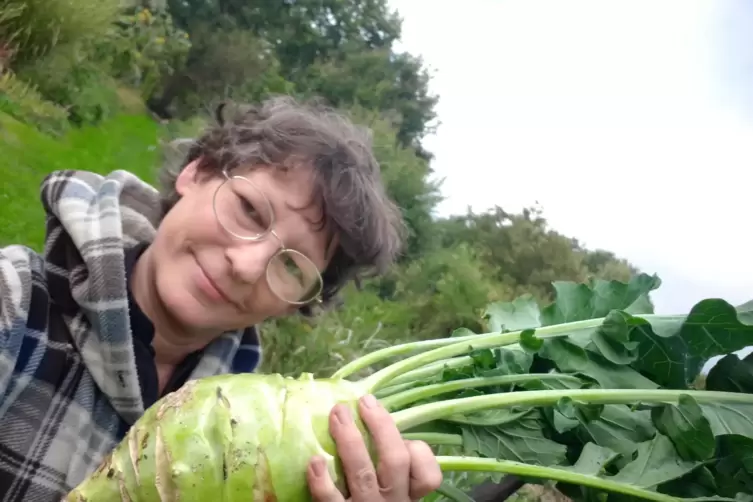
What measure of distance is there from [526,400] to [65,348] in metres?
0.89

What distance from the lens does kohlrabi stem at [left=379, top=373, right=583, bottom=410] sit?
116 cm

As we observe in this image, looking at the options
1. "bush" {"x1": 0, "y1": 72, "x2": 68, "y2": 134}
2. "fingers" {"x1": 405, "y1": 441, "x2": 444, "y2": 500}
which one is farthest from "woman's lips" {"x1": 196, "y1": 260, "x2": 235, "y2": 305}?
"bush" {"x1": 0, "y1": 72, "x2": 68, "y2": 134}

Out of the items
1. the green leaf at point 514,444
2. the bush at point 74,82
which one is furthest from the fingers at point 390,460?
the bush at point 74,82

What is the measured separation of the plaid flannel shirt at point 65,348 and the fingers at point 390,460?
0.57 meters

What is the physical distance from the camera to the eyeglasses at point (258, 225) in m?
1.28

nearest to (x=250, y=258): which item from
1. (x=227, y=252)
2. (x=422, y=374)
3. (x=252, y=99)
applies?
(x=227, y=252)

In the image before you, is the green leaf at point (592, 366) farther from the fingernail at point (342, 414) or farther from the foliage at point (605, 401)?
the fingernail at point (342, 414)

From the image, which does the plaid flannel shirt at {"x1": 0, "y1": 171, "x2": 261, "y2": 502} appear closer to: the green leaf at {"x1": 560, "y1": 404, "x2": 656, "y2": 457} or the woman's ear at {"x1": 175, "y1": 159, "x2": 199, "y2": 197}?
the woman's ear at {"x1": 175, "y1": 159, "x2": 199, "y2": 197}

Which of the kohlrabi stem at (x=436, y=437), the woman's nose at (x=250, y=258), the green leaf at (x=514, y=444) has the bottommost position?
the kohlrabi stem at (x=436, y=437)

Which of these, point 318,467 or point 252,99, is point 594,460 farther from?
point 252,99

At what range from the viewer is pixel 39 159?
4.60 metres

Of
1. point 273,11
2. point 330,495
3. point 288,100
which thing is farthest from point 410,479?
point 273,11

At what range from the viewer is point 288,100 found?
5.67ft

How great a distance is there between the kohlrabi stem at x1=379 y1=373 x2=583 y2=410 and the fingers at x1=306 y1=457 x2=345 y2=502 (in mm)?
235
